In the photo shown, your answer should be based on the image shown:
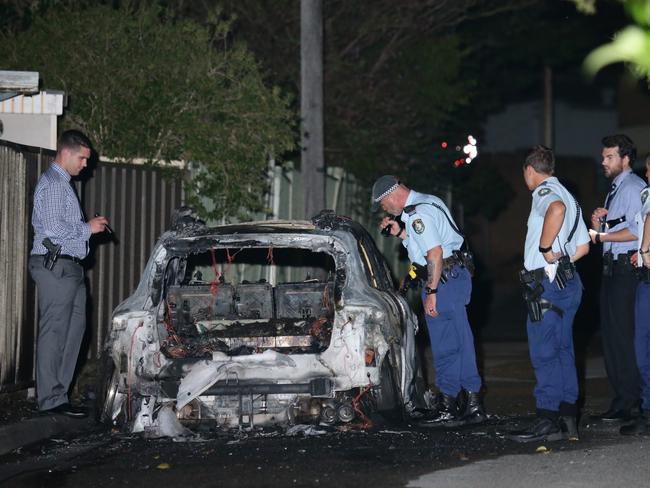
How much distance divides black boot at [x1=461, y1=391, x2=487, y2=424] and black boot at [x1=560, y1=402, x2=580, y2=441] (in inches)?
36.9

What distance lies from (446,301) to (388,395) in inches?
45.7

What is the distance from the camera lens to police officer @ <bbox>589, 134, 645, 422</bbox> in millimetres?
8039

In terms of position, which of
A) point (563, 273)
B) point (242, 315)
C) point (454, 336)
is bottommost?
point (454, 336)

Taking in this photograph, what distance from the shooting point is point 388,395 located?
736cm

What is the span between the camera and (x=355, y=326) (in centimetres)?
738

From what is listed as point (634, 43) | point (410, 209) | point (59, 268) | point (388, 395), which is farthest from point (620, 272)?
point (634, 43)

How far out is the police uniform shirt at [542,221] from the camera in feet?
23.9

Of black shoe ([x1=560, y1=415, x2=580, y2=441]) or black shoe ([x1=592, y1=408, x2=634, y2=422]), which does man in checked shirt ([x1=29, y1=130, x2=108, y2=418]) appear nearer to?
black shoe ([x1=560, y1=415, x2=580, y2=441])

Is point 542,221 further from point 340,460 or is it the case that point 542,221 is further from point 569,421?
point 340,460

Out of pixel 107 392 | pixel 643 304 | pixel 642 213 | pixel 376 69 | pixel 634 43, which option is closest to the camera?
pixel 634 43

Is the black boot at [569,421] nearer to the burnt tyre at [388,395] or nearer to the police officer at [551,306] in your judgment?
the police officer at [551,306]

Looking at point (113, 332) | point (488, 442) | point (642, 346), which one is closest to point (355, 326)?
point (488, 442)

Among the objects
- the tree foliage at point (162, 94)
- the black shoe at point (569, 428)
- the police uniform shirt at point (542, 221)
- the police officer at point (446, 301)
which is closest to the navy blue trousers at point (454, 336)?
the police officer at point (446, 301)

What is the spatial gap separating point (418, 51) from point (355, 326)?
11.8m
